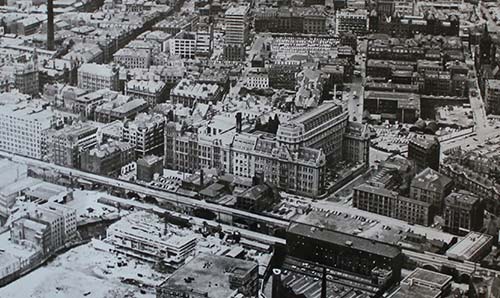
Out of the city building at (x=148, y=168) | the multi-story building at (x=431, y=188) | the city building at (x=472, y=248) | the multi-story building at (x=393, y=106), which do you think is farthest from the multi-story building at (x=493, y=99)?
the city building at (x=148, y=168)

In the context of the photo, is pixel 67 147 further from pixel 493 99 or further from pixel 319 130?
pixel 493 99

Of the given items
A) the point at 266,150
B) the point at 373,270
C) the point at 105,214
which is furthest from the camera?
the point at 266,150

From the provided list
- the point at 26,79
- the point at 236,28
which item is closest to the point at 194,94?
the point at 26,79

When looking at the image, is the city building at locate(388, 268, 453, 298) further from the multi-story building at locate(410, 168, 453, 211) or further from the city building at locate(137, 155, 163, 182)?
the city building at locate(137, 155, 163, 182)

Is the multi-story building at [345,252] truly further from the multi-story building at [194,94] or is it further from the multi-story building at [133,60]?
the multi-story building at [133,60]

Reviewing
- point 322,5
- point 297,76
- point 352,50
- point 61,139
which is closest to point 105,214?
point 61,139

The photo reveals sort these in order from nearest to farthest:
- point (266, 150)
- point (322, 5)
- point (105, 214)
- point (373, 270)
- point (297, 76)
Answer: point (373, 270) < point (105, 214) < point (266, 150) < point (297, 76) < point (322, 5)

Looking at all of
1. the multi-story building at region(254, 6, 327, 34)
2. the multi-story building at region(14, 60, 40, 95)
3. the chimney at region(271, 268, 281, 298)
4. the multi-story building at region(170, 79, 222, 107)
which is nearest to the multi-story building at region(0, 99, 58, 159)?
the multi-story building at region(14, 60, 40, 95)

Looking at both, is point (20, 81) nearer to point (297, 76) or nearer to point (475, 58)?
point (297, 76)
